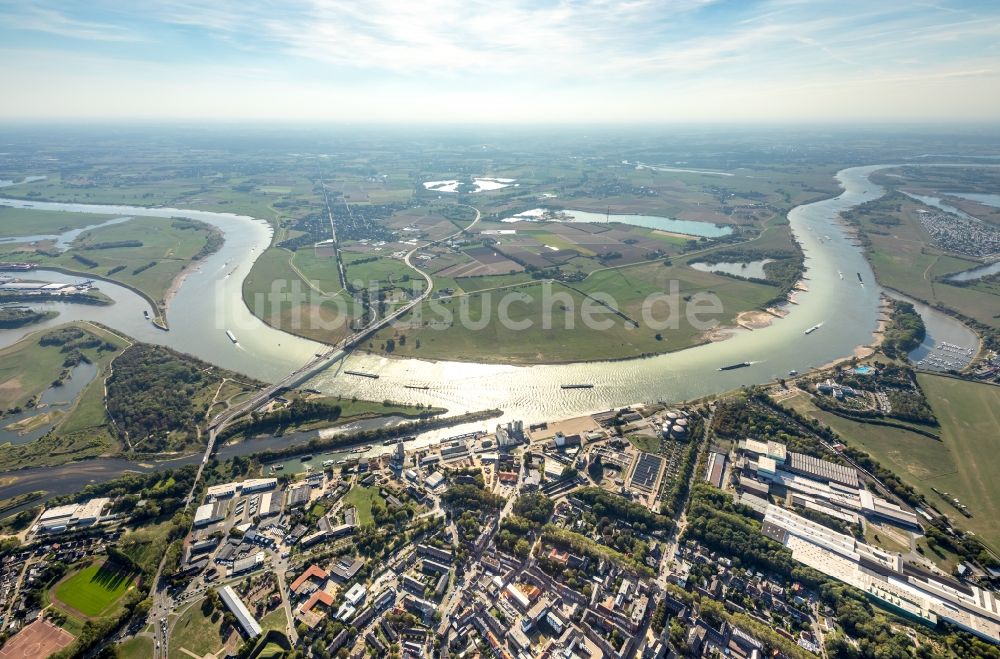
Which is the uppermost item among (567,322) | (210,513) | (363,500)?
(567,322)

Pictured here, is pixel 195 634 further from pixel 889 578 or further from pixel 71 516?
pixel 889 578

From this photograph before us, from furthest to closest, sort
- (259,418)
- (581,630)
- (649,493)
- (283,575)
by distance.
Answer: (259,418), (649,493), (283,575), (581,630)

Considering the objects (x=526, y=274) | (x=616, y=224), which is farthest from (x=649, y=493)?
(x=616, y=224)

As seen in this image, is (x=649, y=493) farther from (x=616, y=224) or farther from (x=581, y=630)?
(x=616, y=224)

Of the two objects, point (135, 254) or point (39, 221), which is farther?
point (39, 221)

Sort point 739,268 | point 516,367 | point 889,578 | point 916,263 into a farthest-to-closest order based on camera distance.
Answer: point 739,268
point 916,263
point 516,367
point 889,578

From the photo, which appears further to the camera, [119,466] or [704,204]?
[704,204]

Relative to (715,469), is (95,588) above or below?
below

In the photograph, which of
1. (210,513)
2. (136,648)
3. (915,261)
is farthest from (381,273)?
(915,261)
